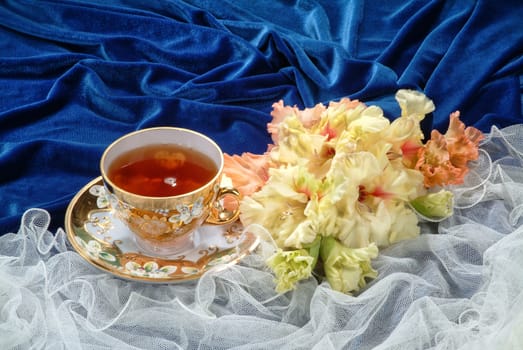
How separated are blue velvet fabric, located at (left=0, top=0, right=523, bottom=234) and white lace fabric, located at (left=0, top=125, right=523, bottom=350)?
0.48ft

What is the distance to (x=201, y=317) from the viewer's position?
0.62 meters

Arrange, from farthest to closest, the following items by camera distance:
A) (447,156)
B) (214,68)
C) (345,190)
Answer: (214,68)
(447,156)
(345,190)

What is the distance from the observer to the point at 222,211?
73cm

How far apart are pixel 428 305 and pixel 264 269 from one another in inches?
6.5

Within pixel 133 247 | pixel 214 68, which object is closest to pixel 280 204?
pixel 133 247

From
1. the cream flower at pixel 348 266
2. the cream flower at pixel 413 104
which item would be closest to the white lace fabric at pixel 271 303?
the cream flower at pixel 348 266

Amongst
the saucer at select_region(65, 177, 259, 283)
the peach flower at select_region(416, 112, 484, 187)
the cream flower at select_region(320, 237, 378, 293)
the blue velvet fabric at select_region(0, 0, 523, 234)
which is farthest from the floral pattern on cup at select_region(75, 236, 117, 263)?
the peach flower at select_region(416, 112, 484, 187)

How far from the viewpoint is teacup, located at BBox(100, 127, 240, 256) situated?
2.10 ft

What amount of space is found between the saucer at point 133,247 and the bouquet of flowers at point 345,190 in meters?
0.04

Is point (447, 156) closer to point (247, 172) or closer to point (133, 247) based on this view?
point (247, 172)

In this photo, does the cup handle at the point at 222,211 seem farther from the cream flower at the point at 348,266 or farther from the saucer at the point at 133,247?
the cream flower at the point at 348,266

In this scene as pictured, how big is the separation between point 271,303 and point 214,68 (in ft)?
1.80

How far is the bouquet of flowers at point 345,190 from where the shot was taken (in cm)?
61

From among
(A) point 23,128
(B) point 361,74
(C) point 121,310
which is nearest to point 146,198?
(C) point 121,310
